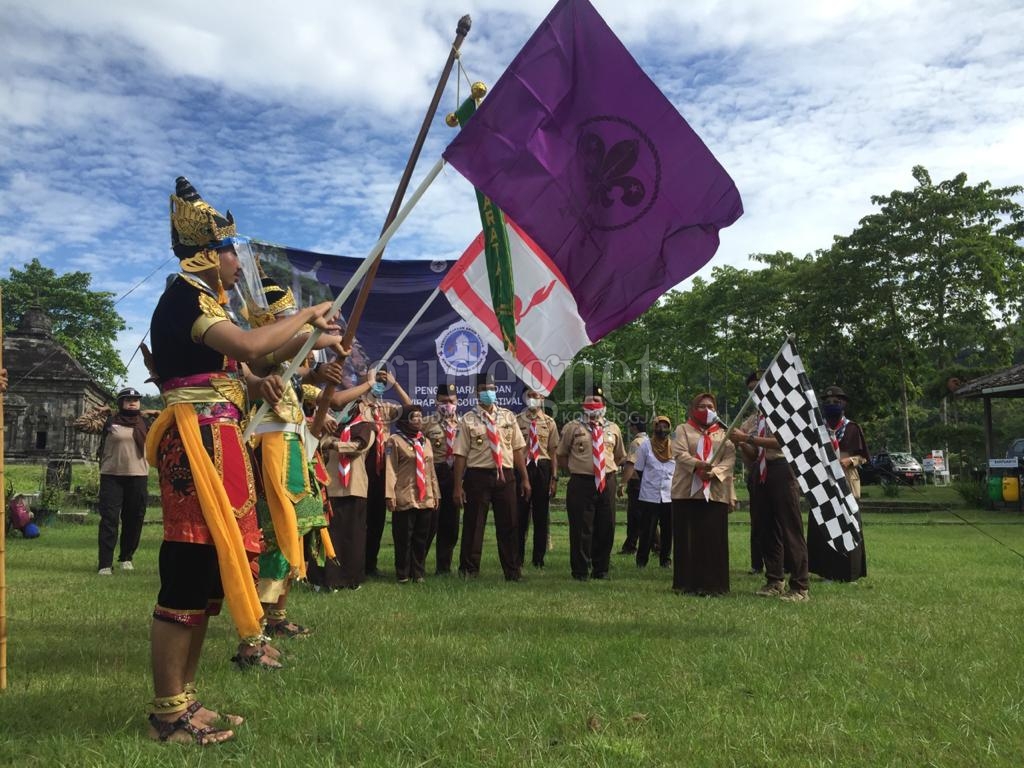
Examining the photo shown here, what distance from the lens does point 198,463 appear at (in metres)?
3.76

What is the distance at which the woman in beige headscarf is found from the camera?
850cm

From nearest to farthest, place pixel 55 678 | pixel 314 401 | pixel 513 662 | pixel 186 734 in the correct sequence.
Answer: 1. pixel 186 734
2. pixel 55 678
3. pixel 513 662
4. pixel 314 401

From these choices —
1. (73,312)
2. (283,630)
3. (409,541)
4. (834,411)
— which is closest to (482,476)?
(409,541)

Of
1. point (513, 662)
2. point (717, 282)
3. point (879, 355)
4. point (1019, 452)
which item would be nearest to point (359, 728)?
point (513, 662)

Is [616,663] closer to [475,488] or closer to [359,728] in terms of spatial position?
[359,728]

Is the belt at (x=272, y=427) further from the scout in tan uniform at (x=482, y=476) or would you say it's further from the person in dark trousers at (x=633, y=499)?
the person in dark trousers at (x=633, y=499)

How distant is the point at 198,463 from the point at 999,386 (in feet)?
85.5

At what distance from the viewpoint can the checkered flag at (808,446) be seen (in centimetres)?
692

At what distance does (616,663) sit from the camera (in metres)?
5.10

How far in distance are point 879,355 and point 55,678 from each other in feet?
110

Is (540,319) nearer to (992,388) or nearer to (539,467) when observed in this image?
(539,467)

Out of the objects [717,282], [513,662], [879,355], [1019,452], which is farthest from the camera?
[717,282]

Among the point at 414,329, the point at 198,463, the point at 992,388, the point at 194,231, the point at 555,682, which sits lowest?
the point at 555,682

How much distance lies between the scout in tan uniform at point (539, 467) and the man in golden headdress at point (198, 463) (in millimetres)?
7546
